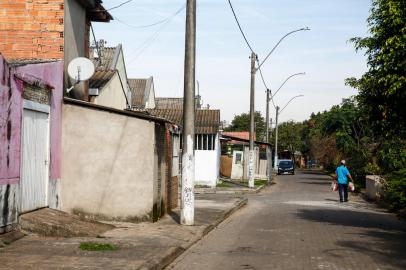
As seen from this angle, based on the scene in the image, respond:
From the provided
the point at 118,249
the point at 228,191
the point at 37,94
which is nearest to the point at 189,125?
the point at 37,94

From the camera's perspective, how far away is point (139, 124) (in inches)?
612

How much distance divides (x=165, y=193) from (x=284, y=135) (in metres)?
97.0

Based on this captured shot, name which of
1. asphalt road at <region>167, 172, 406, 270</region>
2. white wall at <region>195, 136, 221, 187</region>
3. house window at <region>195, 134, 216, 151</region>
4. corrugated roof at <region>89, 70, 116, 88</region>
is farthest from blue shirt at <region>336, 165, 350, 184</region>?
house window at <region>195, 134, 216, 151</region>

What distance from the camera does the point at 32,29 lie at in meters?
16.5

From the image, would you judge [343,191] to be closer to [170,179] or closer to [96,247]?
[170,179]

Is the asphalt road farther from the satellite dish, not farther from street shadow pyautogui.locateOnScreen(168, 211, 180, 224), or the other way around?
the satellite dish

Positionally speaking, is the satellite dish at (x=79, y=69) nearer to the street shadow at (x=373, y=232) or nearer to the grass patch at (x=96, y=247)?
the grass patch at (x=96, y=247)

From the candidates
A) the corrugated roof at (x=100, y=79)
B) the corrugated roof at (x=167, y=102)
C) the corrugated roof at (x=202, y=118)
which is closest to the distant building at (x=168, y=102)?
the corrugated roof at (x=167, y=102)

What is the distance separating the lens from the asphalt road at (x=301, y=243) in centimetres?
1026

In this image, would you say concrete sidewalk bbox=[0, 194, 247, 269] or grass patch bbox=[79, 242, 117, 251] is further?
grass patch bbox=[79, 242, 117, 251]

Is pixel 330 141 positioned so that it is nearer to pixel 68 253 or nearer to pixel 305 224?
pixel 305 224

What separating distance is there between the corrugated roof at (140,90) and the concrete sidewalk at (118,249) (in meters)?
45.7

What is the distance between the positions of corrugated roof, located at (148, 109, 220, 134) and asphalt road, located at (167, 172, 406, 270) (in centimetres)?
1632

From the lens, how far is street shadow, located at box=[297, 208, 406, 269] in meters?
11.2
